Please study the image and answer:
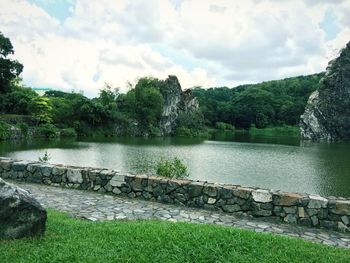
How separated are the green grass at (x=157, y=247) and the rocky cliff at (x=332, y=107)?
7202 cm

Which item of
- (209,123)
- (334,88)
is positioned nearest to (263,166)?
(334,88)

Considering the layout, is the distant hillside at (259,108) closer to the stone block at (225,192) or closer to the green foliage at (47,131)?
the green foliage at (47,131)

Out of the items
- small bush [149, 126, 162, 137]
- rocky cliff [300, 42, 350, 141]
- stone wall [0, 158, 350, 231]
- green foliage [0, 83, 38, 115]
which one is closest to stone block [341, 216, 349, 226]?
stone wall [0, 158, 350, 231]

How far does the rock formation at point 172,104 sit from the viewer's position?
71.9 meters

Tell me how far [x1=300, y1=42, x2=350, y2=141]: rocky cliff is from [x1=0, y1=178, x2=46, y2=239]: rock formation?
73.6 meters

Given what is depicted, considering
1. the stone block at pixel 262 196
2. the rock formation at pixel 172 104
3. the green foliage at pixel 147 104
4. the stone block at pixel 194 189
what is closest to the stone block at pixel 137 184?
the stone block at pixel 194 189

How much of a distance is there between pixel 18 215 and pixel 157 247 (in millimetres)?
2086

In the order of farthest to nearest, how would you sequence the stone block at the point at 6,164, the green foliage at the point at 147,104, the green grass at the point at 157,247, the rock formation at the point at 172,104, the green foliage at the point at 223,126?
the green foliage at the point at 223,126 < the rock formation at the point at 172,104 < the green foliage at the point at 147,104 < the stone block at the point at 6,164 < the green grass at the point at 157,247

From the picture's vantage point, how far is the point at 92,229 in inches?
219

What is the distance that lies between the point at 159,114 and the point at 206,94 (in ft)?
150

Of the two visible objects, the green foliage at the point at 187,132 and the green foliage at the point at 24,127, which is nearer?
the green foliage at the point at 24,127

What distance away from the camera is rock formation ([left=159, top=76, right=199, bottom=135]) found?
71.9 meters

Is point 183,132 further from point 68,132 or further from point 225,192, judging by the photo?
point 225,192

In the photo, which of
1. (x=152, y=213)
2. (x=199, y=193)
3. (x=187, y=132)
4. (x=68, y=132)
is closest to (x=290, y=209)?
(x=199, y=193)
